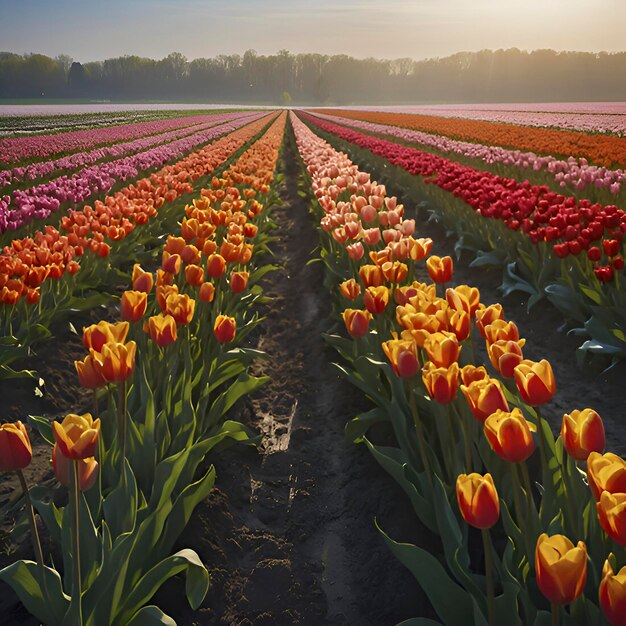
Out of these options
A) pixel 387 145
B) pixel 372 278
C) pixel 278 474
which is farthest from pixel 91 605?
pixel 387 145

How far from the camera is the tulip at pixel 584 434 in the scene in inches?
61.1

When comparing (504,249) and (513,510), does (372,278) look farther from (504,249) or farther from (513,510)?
(504,249)

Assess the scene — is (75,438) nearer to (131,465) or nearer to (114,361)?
(114,361)

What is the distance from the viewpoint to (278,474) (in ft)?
11.0

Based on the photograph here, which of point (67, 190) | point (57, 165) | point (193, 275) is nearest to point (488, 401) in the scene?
point (193, 275)

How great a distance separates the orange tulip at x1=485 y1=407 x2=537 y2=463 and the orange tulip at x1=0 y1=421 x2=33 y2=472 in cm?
126

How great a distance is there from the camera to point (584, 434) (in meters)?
1.57

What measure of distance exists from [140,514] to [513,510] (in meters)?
1.49

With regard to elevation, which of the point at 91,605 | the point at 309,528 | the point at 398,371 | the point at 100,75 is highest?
the point at 100,75

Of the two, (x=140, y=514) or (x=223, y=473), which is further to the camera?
(x=223, y=473)

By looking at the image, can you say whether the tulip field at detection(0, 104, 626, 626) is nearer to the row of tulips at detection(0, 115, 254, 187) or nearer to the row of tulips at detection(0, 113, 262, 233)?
the row of tulips at detection(0, 113, 262, 233)

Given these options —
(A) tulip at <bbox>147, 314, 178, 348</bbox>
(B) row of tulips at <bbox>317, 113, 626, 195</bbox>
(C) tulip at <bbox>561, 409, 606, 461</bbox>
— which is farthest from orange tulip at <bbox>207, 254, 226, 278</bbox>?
(B) row of tulips at <bbox>317, 113, 626, 195</bbox>

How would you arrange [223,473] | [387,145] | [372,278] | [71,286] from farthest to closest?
[387,145]
[71,286]
[372,278]
[223,473]

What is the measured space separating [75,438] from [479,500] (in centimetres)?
109
